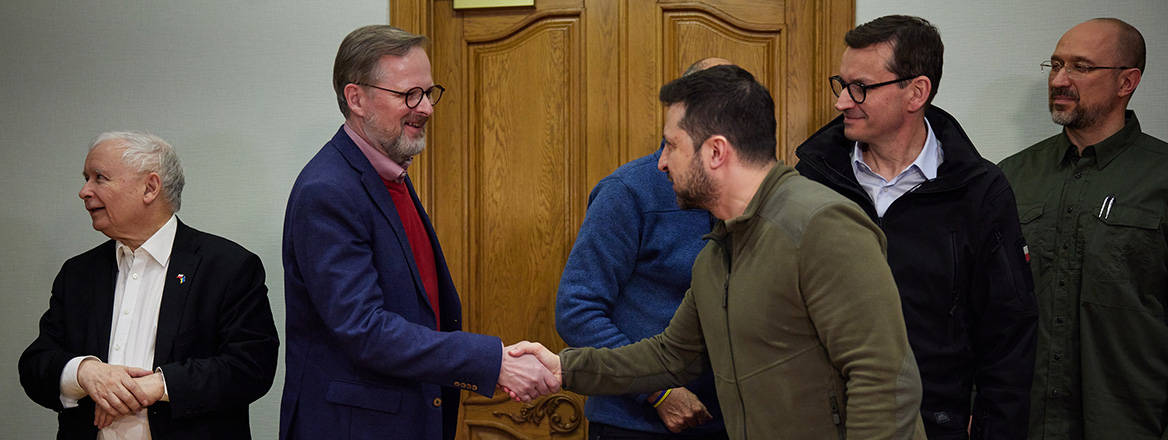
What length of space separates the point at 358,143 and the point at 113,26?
1.78 m

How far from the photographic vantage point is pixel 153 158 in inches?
104

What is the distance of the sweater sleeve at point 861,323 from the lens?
156 cm

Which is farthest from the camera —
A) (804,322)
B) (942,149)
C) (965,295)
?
(942,149)

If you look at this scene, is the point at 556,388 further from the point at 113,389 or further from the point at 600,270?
the point at 113,389

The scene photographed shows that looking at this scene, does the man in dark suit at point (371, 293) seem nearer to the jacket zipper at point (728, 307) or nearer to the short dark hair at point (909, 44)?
the jacket zipper at point (728, 307)

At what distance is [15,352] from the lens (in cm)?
349

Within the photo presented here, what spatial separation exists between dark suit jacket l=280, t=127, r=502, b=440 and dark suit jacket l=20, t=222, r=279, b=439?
1.50 ft

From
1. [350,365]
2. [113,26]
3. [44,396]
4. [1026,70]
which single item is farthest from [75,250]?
[1026,70]

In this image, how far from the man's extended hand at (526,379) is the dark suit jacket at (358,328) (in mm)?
74

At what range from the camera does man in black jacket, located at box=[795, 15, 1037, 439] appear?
2.16 m

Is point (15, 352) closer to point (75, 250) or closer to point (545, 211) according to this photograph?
point (75, 250)

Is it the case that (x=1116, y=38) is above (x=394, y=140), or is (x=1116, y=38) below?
above

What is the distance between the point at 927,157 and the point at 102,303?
223cm

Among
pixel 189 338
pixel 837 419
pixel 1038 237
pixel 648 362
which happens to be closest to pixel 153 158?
pixel 189 338
